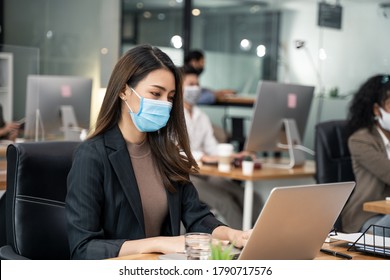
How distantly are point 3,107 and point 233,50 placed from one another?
3807 millimetres

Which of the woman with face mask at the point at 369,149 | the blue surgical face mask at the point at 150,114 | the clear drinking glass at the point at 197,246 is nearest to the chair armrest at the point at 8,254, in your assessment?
the blue surgical face mask at the point at 150,114

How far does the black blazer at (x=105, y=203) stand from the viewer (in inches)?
88.3

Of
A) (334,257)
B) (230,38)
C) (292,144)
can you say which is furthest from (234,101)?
(334,257)

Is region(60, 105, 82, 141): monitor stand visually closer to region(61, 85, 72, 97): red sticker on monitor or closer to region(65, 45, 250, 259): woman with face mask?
region(61, 85, 72, 97): red sticker on monitor

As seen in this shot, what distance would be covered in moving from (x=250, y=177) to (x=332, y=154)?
20.3 inches

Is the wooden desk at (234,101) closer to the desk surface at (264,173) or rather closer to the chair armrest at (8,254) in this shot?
the desk surface at (264,173)

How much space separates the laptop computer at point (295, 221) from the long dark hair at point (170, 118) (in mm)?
731

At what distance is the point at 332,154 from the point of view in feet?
13.9

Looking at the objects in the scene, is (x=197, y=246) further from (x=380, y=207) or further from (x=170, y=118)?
(x=380, y=207)

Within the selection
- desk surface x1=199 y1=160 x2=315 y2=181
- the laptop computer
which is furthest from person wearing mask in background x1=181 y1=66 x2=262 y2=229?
the laptop computer

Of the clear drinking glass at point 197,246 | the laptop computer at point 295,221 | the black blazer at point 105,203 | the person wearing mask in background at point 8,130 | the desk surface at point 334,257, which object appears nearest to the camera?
the laptop computer at point 295,221

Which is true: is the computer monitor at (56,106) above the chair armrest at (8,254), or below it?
above

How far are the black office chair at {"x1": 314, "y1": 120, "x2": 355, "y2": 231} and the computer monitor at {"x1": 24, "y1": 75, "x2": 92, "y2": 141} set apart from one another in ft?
5.92
